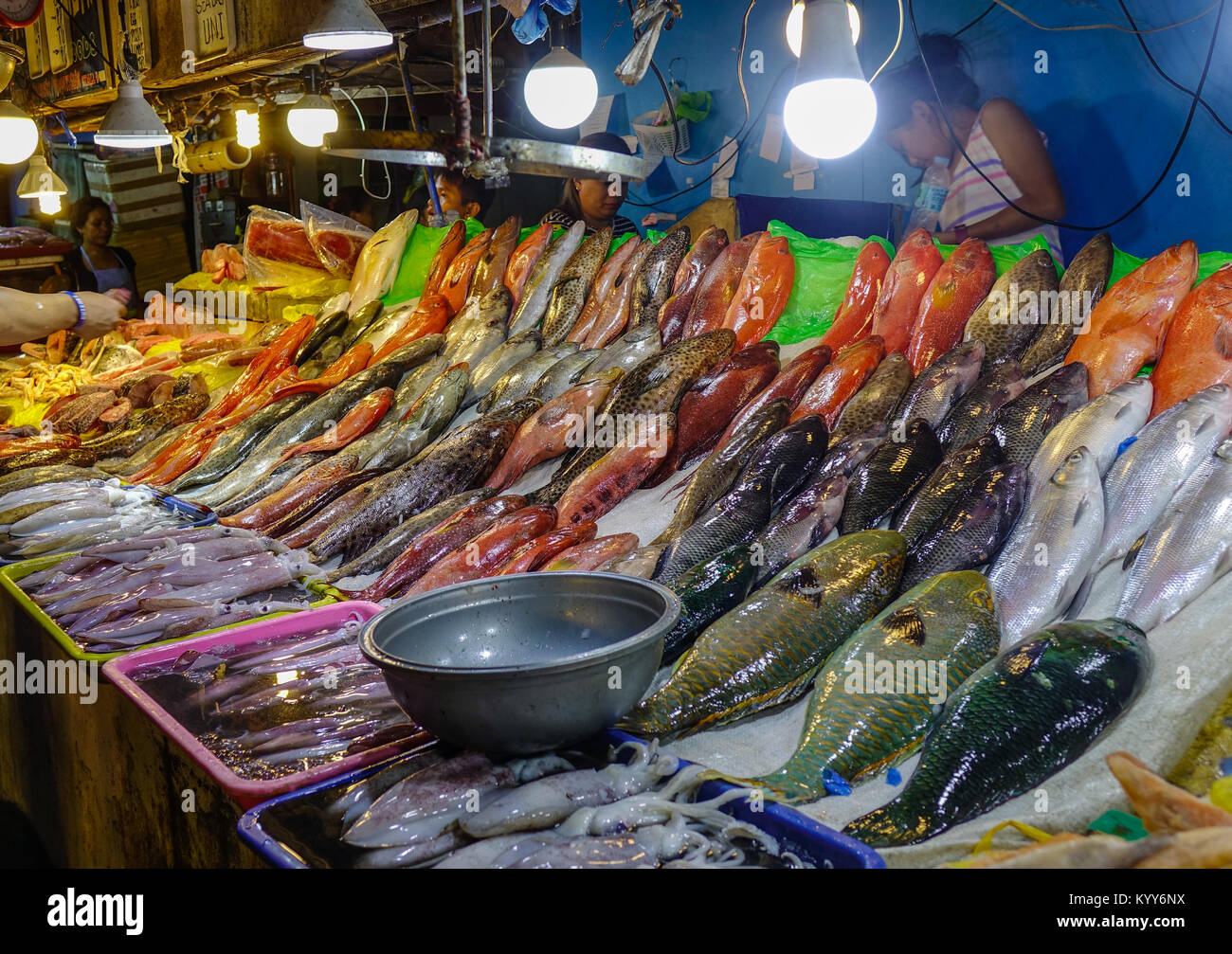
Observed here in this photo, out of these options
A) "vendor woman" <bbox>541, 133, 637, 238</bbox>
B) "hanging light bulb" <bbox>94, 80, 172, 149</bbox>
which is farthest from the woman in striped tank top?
"hanging light bulb" <bbox>94, 80, 172, 149</bbox>

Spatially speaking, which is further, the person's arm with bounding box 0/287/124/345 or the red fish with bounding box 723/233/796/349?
the person's arm with bounding box 0/287/124/345

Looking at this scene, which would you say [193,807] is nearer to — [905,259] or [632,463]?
[632,463]

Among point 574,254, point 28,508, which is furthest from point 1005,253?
point 28,508

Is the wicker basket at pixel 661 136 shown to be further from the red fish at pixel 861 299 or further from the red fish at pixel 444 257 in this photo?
the red fish at pixel 861 299

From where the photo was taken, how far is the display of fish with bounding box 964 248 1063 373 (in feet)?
10.9

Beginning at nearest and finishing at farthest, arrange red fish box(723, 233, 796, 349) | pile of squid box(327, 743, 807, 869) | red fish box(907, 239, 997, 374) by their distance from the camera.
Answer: pile of squid box(327, 743, 807, 869) < red fish box(907, 239, 997, 374) < red fish box(723, 233, 796, 349)

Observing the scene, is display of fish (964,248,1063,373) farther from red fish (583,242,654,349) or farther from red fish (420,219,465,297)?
red fish (420,219,465,297)

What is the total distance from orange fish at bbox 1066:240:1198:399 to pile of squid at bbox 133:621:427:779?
87.6 inches

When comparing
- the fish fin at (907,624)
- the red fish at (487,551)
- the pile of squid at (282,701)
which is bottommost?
the pile of squid at (282,701)

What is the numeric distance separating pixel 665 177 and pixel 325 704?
5265 millimetres

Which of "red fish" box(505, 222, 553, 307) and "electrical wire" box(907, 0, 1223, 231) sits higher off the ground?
"electrical wire" box(907, 0, 1223, 231)

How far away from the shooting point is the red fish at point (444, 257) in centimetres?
566

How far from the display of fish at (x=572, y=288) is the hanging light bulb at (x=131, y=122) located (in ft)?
8.91

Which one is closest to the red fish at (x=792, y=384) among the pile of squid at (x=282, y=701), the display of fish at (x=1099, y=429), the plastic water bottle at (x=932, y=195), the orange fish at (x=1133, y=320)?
the orange fish at (x=1133, y=320)
